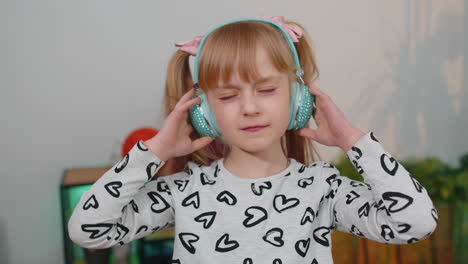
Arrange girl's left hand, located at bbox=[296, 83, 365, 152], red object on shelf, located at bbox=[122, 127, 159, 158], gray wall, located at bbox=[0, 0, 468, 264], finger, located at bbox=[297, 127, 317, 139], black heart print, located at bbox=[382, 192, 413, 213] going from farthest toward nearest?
gray wall, located at bbox=[0, 0, 468, 264] → red object on shelf, located at bbox=[122, 127, 159, 158] → finger, located at bbox=[297, 127, 317, 139] → girl's left hand, located at bbox=[296, 83, 365, 152] → black heart print, located at bbox=[382, 192, 413, 213]

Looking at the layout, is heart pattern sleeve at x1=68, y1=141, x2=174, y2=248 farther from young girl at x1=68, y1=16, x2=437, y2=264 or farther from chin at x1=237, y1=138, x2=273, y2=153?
chin at x1=237, y1=138, x2=273, y2=153

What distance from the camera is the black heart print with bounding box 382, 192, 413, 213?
3.03 feet

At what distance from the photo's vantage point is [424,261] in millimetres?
2043

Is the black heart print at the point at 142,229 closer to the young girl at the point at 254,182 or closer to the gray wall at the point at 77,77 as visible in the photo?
the young girl at the point at 254,182

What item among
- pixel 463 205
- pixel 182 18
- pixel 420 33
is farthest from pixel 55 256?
pixel 420 33

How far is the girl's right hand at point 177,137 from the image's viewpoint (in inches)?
41.9

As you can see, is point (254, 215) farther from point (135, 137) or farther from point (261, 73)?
point (135, 137)

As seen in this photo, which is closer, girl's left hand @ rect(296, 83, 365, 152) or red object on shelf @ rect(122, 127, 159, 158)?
girl's left hand @ rect(296, 83, 365, 152)

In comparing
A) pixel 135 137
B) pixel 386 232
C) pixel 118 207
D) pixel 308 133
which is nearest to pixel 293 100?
pixel 308 133

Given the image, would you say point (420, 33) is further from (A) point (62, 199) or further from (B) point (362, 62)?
(A) point (62, 199)

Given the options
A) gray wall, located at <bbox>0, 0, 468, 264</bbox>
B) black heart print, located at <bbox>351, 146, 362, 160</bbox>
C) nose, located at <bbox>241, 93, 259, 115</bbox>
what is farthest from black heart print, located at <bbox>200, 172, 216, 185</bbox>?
gray wall, located at <bbox>0, 0, 468, 264</bbox>

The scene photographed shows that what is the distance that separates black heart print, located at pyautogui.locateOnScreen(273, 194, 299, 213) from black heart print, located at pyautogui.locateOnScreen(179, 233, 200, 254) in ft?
0.61

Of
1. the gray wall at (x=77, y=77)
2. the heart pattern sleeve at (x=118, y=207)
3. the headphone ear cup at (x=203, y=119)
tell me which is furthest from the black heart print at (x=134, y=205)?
the gray wall at (x=77, y=77)

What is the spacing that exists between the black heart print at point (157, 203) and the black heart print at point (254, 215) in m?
0.19
